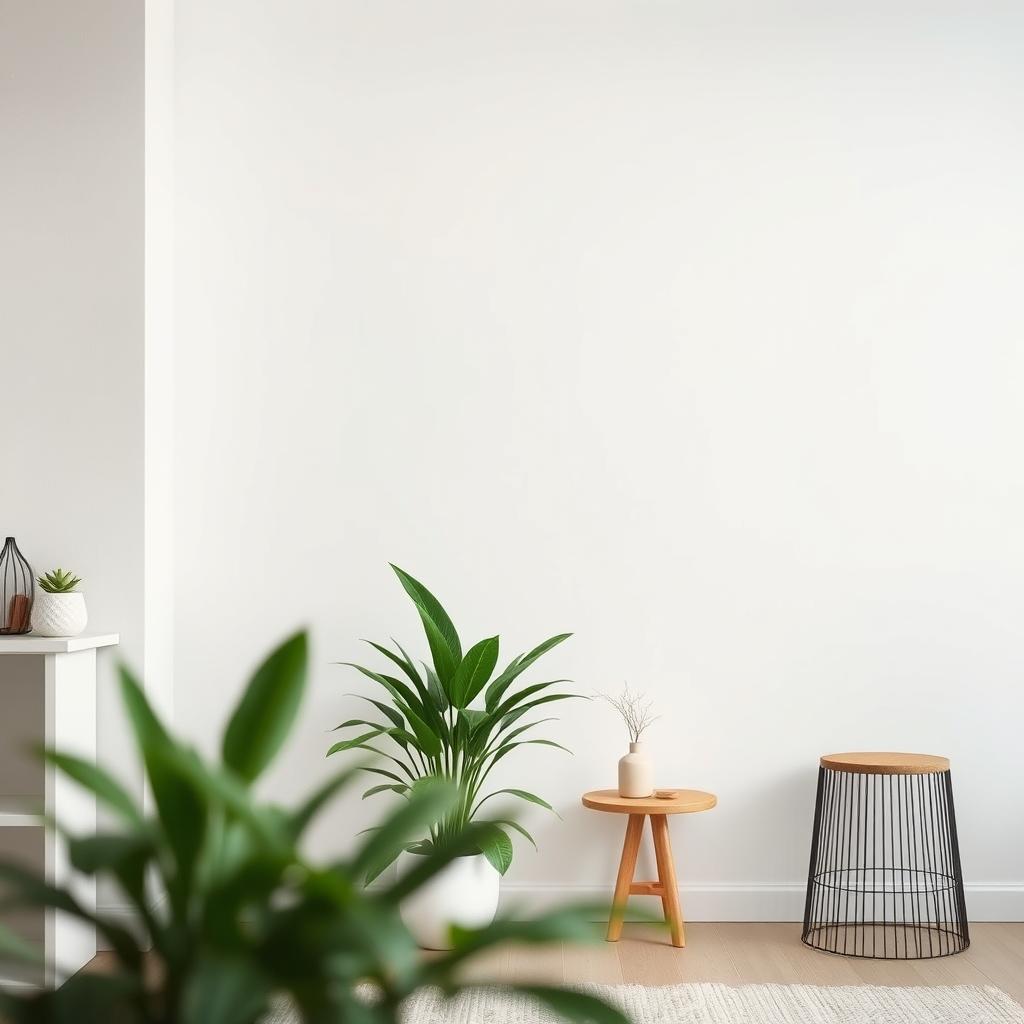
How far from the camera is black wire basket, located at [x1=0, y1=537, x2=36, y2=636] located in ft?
10.2

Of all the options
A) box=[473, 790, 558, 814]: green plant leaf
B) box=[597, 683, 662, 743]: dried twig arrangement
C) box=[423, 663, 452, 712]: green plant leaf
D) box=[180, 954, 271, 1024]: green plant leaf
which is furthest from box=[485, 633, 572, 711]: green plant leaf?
box=[180, 954, 271, 1024]: green plant leaf

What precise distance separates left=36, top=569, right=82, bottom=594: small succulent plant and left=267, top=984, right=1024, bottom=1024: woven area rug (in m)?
1.32

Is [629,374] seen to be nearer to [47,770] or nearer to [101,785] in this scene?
[47,770]

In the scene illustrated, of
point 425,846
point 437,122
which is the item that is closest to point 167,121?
point 437,122

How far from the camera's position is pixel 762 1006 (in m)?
2.66

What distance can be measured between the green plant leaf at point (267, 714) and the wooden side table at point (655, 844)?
2170 mm

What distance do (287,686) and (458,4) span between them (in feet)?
10.1

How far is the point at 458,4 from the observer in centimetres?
354

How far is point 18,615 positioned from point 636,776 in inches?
70.8

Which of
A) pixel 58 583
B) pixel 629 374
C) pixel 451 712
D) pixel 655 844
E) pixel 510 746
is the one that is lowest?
pixel 655 844

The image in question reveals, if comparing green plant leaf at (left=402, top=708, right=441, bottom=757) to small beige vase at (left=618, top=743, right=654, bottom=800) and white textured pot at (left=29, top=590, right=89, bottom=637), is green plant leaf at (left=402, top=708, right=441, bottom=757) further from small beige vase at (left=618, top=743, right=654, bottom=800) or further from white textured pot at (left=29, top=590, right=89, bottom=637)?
white textured pot at (left=29, top=590, right=89, bottom=637)

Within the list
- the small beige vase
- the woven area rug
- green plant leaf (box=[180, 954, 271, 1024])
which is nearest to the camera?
green plant leaf (box=[180, 954, 271, 1024])

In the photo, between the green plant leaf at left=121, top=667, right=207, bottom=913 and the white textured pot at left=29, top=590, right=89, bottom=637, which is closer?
the green plant leaf at left=121, top=667, right=207, bottom=913

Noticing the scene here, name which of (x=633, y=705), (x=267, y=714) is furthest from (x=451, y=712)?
(x=267, y=714)
